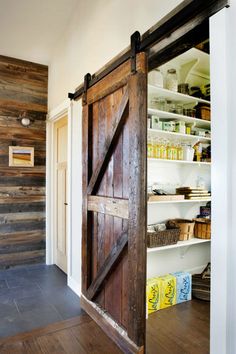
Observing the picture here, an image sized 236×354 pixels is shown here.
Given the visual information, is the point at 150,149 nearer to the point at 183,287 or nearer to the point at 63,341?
the point at 183,287

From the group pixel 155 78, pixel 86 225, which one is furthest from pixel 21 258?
pixel 155 78

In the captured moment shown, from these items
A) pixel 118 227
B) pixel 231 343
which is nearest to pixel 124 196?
pixel 118 227

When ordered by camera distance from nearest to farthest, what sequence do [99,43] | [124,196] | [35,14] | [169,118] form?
[124,196] → [99,43] → [169,118] → [35,14]

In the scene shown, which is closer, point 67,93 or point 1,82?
point 67,93

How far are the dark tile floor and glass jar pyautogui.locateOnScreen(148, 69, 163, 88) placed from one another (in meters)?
2.40

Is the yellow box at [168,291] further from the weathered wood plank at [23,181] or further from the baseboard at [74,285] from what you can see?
the weathered wood plank at [23,181]

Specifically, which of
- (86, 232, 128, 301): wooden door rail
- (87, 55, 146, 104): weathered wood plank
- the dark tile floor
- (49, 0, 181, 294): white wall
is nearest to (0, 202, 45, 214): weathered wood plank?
the dark tile floor

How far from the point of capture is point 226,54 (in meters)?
1.30

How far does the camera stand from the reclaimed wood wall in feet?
12.4

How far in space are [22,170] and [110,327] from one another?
2.60 metres

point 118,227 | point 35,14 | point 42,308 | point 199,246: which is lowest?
point 42,308

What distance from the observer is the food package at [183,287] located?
2.73m

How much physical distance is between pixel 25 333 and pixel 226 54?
8.18ft

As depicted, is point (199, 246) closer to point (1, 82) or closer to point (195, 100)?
point (195, 100)
